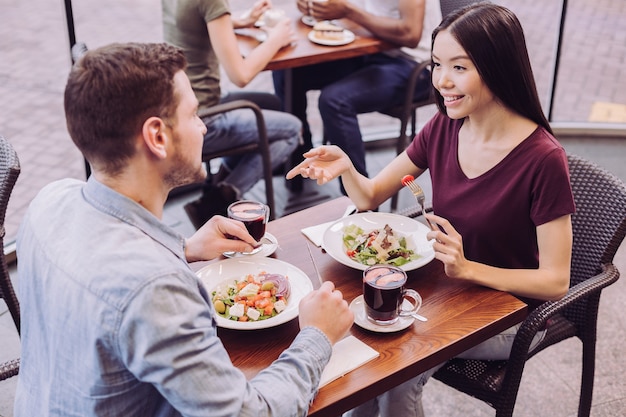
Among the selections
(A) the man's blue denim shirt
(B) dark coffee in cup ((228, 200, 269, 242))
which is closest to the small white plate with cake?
(B) dark coffee in cup ((228, 200, 269, 242))

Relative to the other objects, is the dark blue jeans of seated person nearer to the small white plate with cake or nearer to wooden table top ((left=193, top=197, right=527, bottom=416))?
the small white plate with cake

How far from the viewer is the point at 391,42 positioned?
3479 millimetres

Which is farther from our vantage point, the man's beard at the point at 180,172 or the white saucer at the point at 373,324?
the white saucer at the point at 373,324

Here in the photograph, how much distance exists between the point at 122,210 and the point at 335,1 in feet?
8.08

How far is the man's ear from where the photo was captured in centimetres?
131

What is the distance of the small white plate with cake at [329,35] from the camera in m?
3.42

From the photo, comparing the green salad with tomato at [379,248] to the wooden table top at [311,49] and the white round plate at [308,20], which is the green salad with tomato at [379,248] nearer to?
the wooden table top at [311,49]

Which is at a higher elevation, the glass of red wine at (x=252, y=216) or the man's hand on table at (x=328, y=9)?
the man's hand on table at (x=328, y=9)

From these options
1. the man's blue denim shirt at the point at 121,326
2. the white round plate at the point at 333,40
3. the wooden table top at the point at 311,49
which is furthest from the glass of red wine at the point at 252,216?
the white round plate at the point at 333,40

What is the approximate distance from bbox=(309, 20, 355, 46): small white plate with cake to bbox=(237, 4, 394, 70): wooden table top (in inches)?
0.8

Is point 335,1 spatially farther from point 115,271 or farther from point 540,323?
point 115,271

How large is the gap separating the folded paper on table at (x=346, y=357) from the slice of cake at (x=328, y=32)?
212 cm

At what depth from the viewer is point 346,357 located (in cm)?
157

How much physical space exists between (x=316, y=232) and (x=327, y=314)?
1.70ft
